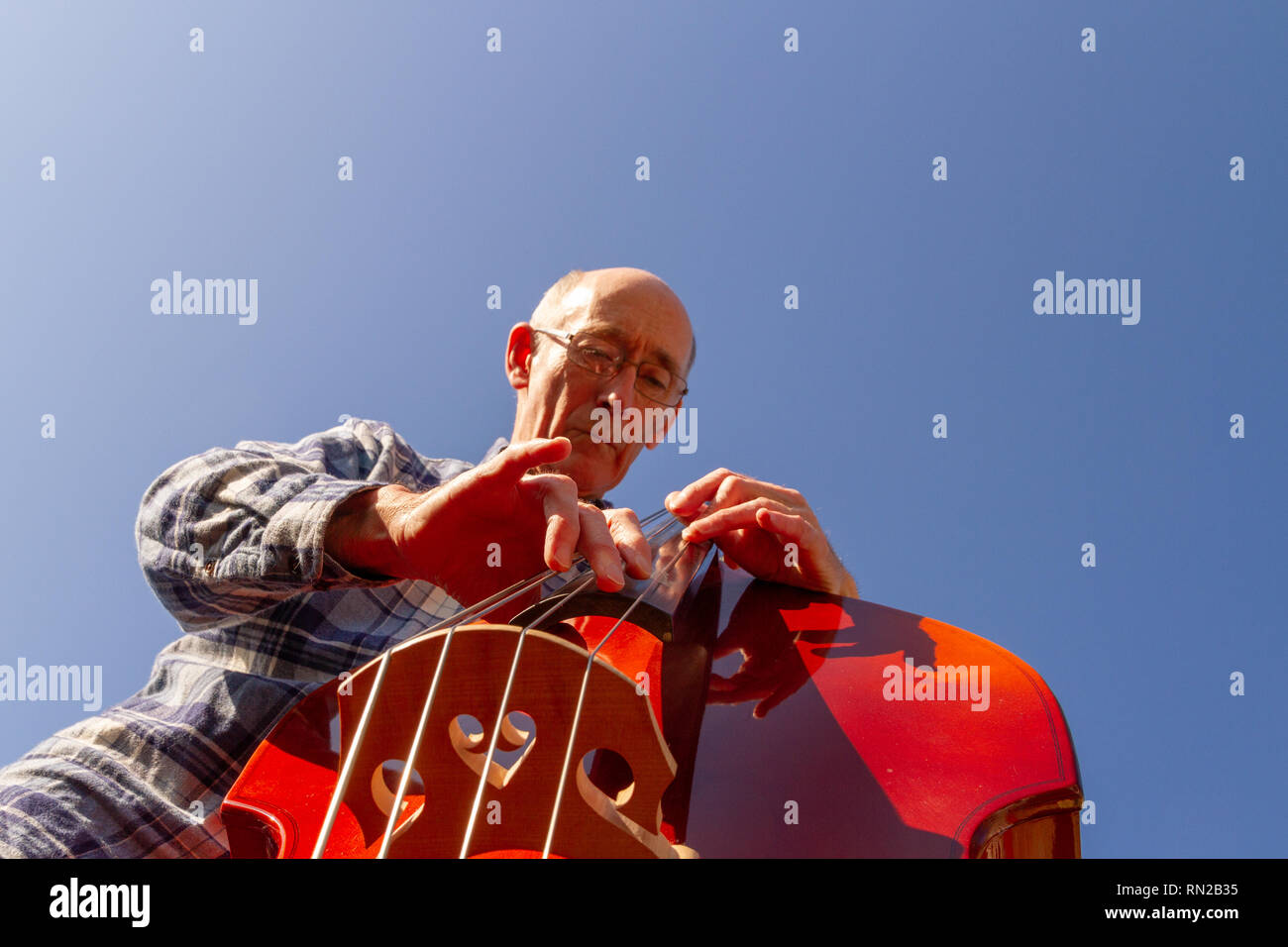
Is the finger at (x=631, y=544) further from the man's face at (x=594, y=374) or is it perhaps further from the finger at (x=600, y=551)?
the man's face at (x=594, y=374)

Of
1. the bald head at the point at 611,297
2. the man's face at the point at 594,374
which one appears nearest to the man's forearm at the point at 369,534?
the man's face at the point at 594,374

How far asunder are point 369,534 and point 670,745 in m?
0.52

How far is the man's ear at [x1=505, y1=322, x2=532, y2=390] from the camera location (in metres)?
2.20

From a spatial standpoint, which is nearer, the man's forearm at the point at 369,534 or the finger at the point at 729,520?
the man's forearm at the point at 369,534

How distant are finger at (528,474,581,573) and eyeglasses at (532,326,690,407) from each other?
101 cm

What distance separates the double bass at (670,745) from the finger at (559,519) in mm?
83

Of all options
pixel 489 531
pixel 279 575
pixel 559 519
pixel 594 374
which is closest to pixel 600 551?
pixel 559 519

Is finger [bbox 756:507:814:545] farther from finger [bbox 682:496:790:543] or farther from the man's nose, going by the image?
the man's nose

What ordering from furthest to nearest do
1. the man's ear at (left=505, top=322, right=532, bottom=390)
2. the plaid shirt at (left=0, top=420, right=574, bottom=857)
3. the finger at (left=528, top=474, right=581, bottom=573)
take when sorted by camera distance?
the man's ear at (left=505, top=322, right=532, bottom=390), the plaid shirt at (left=0, top=420, right=574, bottom=857), the finger at (left=528, top=474, right=581, bottom=573)

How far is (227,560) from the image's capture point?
1.18 metres

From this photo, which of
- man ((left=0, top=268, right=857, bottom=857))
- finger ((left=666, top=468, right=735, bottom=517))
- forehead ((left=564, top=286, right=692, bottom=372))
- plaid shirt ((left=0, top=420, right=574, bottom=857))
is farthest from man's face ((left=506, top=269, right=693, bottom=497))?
finger ((left=666, top=468, right=735, bottom=517))

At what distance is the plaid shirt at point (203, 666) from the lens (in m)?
1.16
